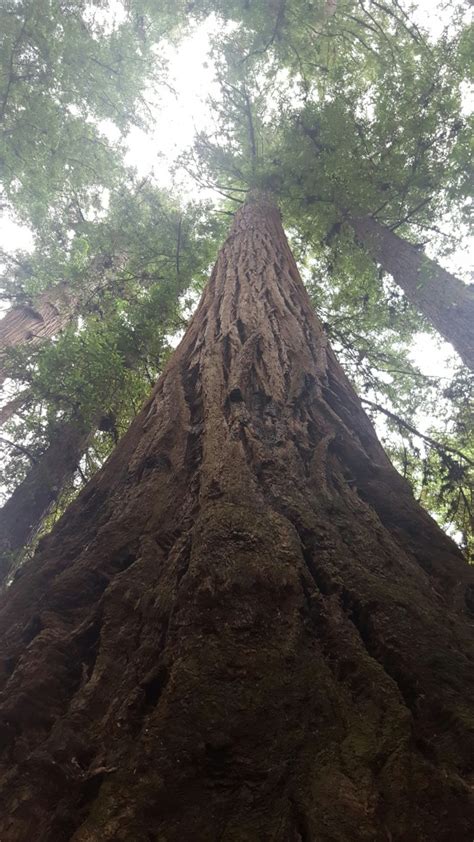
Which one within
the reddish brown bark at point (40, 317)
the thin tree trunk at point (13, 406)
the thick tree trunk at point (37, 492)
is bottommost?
the thick tree trunk at point (37, 492)

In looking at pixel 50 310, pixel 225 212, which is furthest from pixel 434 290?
pixel 50 310

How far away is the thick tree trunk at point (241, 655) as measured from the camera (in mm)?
1023

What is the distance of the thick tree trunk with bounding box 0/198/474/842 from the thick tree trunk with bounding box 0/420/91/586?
3.43 metres

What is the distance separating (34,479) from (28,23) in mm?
8039

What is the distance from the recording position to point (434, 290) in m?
6.31

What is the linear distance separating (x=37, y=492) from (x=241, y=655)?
16.6 ft

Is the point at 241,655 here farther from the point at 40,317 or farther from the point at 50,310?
the point at 50,310

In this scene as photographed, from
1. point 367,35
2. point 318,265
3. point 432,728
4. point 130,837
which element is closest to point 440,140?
point 318,265

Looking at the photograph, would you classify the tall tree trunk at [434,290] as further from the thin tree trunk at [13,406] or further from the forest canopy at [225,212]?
the thin tree trunk at [13,406]

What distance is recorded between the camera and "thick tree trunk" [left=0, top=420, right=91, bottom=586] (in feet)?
17.7

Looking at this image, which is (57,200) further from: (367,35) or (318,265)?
(367,35)

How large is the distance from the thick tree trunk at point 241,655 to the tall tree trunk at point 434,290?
4.04m

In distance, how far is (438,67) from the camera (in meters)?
7.59

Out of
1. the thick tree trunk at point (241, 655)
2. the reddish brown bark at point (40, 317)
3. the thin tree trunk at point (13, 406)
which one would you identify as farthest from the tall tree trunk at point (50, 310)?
the thick tree trunk at point (241, 655)
